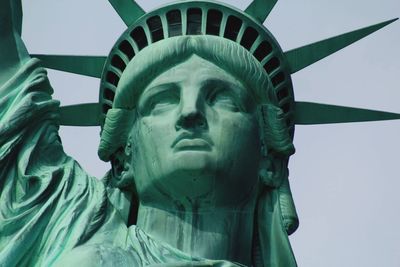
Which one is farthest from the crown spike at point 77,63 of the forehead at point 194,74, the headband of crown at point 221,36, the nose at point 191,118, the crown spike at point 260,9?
the nose at point 191,118

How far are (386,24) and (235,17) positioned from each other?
1465 millimetres

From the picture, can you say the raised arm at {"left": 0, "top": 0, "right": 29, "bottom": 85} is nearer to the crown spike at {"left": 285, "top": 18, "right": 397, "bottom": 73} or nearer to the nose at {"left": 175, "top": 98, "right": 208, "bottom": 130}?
the nose at {"left": 175, "top": 98, "right": 208, "bottom": 130}

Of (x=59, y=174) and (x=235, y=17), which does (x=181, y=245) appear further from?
(x=235, y=17)

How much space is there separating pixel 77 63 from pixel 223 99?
5.98 feet

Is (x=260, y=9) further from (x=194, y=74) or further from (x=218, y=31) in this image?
(x=194, y=74)

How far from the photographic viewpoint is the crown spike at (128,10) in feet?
61.7

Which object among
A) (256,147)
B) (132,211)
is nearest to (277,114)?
(256,147)

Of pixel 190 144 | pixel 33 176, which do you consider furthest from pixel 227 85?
pixel 33 176

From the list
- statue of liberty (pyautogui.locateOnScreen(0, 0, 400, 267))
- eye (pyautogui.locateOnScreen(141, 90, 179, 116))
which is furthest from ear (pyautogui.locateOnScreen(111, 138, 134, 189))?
eye (pyautogui.locateOnScreen(141, 90, 179, 116))

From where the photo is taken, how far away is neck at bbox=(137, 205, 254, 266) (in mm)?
17141

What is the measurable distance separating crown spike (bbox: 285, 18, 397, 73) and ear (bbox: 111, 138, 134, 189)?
186 centimetres

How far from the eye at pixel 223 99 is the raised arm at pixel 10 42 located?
176 cm

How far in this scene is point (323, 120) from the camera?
18625 mm

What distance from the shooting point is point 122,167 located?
59.5 ft
